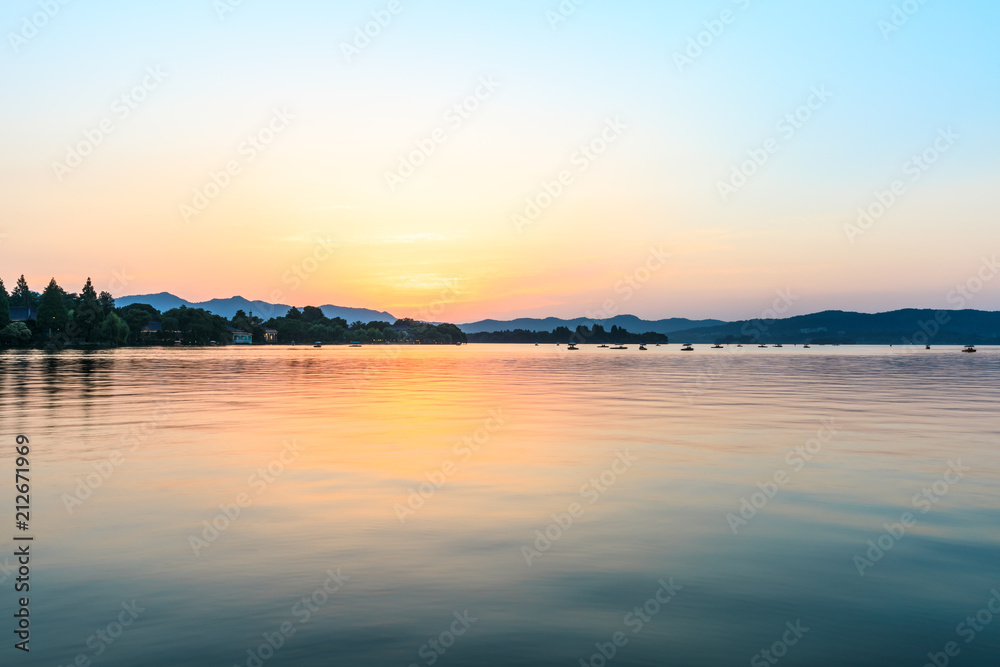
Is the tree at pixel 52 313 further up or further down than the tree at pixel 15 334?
further up

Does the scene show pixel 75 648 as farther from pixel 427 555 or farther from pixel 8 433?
pixel 8 433

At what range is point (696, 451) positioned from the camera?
27.8m

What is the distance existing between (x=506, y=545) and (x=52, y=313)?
208 meters

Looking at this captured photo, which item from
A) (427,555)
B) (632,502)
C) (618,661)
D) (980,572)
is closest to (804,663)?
(618,661)

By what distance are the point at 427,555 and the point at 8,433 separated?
26057 mm

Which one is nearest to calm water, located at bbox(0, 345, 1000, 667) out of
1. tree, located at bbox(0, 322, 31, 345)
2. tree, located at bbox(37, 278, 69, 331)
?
tree, located at bbox(0, 322, 31, 345)

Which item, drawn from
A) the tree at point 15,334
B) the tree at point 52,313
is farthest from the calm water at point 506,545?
the tree at point 52,313

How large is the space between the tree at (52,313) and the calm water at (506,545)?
17589 centimetres

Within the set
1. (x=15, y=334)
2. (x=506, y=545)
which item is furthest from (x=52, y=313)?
(x=506, y=545)

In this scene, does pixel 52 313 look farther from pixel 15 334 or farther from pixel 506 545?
pixel 506 545

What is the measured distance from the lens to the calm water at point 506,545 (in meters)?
10.4

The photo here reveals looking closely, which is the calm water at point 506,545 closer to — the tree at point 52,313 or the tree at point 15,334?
the tree at point 15,334

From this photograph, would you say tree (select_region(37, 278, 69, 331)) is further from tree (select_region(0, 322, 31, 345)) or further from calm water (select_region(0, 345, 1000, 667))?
calm water (select_region(0, 345, 1000, 667))

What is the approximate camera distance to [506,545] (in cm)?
1527
